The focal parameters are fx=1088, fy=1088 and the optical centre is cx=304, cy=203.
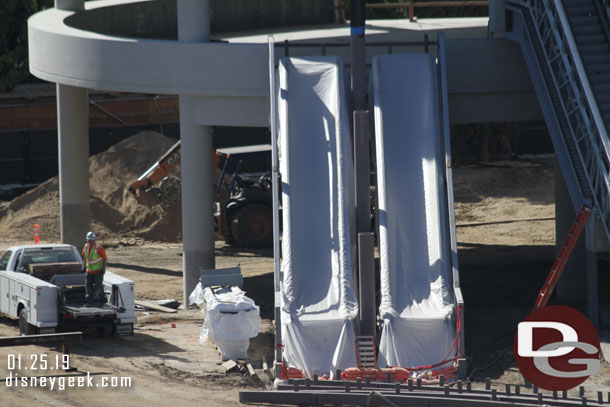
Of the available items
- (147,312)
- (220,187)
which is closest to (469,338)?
(147,312)

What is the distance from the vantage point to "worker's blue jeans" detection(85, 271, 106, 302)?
21.3 metres

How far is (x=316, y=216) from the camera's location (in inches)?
808

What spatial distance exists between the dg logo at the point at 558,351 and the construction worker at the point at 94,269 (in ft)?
27.9

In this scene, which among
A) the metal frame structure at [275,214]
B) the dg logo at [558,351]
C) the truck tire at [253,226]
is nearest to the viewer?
the dg logo at [558,351]

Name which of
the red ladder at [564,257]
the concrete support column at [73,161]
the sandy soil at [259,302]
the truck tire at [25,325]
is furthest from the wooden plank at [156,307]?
the red ladder at [564,257]

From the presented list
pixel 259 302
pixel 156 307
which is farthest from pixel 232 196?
pixel 156 307

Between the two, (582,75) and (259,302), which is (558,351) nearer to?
(582,75)

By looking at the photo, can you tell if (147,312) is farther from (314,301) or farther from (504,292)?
(504,292)

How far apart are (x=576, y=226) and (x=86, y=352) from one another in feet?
31.1

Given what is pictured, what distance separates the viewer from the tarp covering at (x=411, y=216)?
18969 mm

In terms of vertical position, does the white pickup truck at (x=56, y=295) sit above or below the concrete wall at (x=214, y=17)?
below

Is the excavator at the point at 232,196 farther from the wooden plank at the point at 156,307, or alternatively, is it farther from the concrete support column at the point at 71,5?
the wooden plank at the point at 156,307

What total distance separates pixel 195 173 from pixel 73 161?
21.5 ft

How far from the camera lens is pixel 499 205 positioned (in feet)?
128
